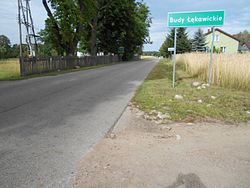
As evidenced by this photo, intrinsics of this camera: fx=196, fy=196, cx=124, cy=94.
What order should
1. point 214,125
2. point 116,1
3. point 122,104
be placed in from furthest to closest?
point 116,1 → point 122,104 → point 214,125

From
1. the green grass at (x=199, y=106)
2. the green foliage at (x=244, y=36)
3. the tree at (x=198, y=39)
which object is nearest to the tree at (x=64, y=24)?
the green grass at (x=199, y=106)

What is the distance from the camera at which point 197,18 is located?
8.38m

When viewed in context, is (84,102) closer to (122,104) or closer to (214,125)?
(122,104)

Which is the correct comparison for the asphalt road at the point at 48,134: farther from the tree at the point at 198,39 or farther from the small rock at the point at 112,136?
the tree at the point at 198,39

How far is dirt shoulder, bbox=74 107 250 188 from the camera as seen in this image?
8.30 feet

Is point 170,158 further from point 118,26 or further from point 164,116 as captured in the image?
point 118,26

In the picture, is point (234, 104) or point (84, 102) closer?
point (234, 104)

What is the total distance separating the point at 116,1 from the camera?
3172 centimetres

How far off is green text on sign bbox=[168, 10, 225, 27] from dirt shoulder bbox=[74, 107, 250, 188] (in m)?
5.47

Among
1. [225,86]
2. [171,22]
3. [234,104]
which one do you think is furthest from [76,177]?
[225,86]

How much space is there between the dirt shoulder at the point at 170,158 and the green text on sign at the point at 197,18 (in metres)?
5.47

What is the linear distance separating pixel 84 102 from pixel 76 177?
4.22m

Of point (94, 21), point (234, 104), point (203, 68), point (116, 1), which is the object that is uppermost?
point (116, 1)

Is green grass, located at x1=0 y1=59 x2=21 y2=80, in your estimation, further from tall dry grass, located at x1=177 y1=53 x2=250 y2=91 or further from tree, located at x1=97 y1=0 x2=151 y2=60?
A: tree, located at x1=97 y1=0 x2=151 y2=60
